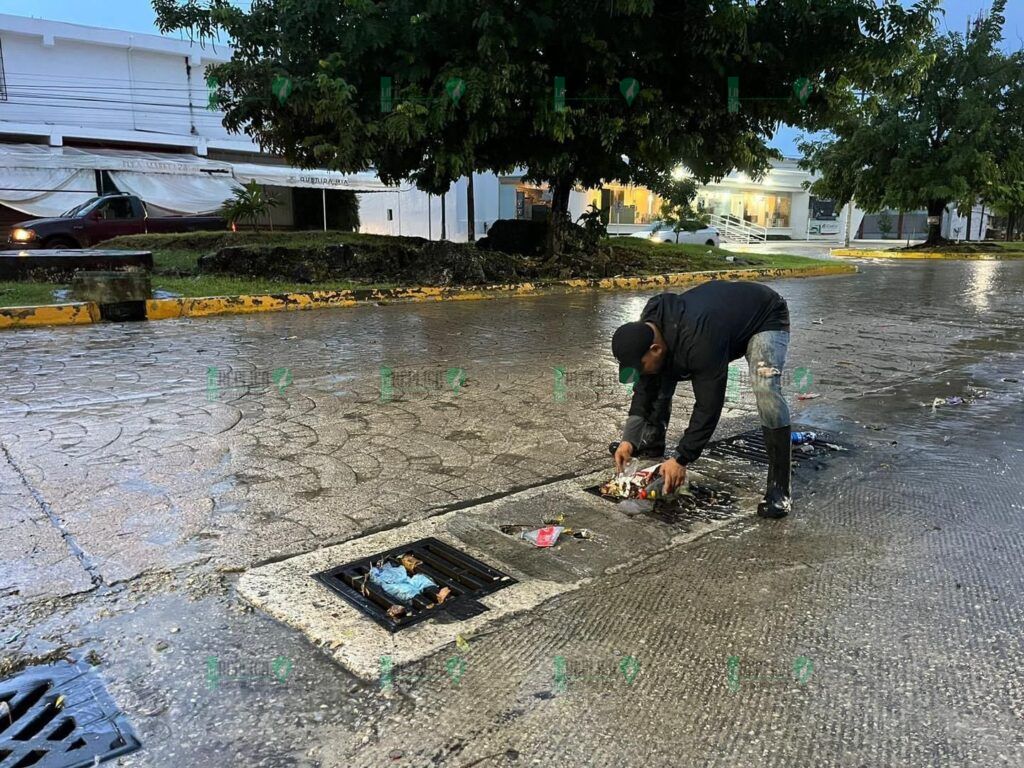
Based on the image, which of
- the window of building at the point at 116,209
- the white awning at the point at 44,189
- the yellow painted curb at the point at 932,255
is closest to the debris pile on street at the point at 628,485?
the window of building at the point at 116,209

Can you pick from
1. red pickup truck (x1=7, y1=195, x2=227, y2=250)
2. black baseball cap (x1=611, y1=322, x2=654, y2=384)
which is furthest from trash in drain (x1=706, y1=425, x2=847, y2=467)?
red pickup truck (x1=7, y1=195, x2=227, y2=250)

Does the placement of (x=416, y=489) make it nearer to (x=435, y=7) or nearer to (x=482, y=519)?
(x=482, y=519)

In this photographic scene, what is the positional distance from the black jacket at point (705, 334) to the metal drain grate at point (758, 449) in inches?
45.3

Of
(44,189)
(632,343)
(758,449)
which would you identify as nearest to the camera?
(632,343)

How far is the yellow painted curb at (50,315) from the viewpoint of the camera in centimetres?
873

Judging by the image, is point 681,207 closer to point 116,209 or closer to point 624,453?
point 116,209

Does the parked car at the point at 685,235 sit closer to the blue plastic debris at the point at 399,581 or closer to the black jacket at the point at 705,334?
the black jacket at the point at 705,334

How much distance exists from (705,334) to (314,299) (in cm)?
856

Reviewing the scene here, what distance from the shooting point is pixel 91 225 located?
55.2 feet

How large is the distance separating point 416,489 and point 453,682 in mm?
1635

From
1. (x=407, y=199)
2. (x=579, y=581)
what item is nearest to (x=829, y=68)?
(x=579, y=581)

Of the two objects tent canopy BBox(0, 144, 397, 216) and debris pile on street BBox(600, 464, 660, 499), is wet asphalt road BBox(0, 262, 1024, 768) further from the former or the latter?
tent canopy BBox(0, 144, 397, 216)

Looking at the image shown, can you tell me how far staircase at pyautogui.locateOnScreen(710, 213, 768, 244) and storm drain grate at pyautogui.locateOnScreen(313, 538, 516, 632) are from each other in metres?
39.1

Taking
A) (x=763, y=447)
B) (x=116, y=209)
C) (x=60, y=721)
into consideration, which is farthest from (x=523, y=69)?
(x=60, y=721)
